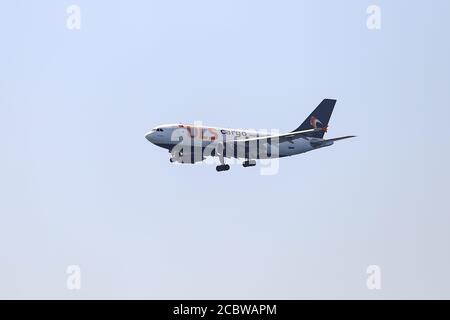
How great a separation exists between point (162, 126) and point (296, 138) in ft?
61.7

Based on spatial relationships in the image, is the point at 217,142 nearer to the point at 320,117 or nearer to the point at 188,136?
the point at 188,136

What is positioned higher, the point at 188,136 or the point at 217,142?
the point at 188,136

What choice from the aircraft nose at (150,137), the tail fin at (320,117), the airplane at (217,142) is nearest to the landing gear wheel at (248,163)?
the airplane at (217,142)

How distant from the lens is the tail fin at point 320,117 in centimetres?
16038

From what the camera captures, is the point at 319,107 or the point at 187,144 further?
the point at 319,107

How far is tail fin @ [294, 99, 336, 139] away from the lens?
160375 millimetres

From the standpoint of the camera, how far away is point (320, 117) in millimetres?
160625

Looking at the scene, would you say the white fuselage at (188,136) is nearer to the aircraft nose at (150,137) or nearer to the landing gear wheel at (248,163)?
the aircraft nose at (150,137)

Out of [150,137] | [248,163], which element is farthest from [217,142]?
[150,137]

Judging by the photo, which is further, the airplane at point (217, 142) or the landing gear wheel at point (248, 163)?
the landing gear wheel at point (248, 163)
